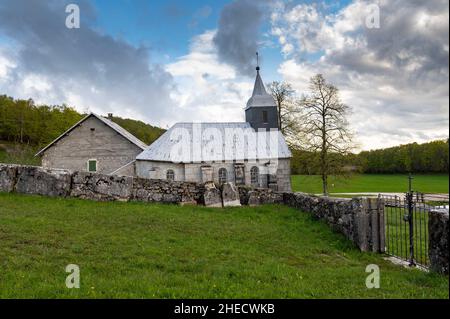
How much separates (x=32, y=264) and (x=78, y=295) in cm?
217

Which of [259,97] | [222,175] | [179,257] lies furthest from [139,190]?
[259,97]

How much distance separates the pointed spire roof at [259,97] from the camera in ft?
118

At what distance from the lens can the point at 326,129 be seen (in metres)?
31.9

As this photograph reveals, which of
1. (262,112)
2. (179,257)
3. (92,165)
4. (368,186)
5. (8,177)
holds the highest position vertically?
(262,112)

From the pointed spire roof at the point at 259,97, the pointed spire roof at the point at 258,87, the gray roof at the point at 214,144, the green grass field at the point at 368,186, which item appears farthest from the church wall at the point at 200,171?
the green grass field at the point at 368,186

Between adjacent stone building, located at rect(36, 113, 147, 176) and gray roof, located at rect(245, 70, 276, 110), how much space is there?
11994 millimetres

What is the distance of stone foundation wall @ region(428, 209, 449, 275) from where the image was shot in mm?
6766

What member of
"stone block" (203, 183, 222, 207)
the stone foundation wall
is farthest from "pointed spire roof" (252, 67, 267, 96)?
the stone foundation wall

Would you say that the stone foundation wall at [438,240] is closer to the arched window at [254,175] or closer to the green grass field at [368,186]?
the arched window at [254,175]

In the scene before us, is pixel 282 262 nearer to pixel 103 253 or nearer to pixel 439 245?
pixel 439 245

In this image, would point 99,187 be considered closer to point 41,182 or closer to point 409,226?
point 41,182

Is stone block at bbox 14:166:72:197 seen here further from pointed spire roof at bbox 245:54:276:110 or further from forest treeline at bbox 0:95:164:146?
forest treeline at bbox 0:95:164:146

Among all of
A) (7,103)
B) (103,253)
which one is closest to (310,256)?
(103,253)

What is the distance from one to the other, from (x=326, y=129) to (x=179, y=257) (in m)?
26.8
